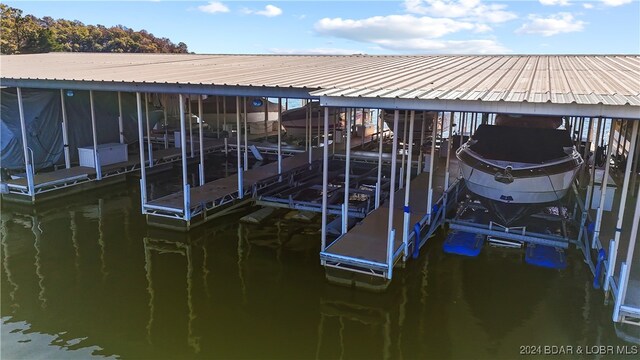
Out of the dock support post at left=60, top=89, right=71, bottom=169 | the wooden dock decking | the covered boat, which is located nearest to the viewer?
the wooden dock decking

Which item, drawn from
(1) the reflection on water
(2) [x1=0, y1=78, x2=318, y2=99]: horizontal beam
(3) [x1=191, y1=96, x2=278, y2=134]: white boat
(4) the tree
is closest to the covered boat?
(1) the reflection on water

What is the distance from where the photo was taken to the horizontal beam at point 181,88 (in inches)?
375

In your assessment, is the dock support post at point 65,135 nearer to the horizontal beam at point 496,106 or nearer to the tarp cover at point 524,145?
the horizontal beam at point 496,106

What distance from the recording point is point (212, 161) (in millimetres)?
18750

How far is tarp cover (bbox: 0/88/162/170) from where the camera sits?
14.0 m

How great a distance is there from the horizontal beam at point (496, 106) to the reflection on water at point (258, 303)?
310 centimetres

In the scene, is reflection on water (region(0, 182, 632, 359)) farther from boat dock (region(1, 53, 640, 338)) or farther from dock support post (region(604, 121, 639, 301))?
dock support post (region(604, 121, 639, 301))

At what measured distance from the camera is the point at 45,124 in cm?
1427

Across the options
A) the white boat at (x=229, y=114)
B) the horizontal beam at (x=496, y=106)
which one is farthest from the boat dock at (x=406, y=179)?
the white boat at (x=229, y=114)

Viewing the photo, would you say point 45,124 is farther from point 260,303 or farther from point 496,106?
point 496,106

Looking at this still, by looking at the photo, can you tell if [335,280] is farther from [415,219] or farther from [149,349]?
[149,349]

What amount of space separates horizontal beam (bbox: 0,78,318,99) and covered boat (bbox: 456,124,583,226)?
4.15 m

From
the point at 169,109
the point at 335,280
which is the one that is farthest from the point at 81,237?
the point at 169,109

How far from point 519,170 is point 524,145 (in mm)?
1384
